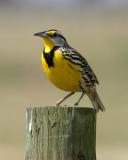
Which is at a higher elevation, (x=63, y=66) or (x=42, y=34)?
(x=42, y=34)

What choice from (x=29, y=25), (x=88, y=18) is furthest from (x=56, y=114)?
(x=88, y=18)

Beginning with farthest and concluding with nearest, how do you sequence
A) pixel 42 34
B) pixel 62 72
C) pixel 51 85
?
1. pixel 51 85
2. pixel 42 34
3. pixel 62 72

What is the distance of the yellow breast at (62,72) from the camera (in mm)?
6707

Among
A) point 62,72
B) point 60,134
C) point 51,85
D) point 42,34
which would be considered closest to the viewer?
point 60,134

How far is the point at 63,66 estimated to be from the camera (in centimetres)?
673

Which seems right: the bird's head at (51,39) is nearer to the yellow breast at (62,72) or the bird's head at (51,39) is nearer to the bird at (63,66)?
the bird at (63,66)

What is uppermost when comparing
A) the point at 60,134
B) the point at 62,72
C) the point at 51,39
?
the point at 51,39

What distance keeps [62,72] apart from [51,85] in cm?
1049

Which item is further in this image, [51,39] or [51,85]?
[51,85]

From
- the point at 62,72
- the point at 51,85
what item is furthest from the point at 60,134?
the point at 51,85

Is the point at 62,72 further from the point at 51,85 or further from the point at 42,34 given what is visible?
the point at 51,85

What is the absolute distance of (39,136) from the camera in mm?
4703
